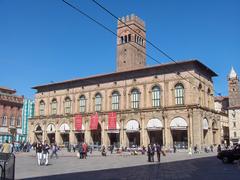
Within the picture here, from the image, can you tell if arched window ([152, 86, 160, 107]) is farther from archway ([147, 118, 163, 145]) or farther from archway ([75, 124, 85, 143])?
archway ([75, 124, 85, 143])

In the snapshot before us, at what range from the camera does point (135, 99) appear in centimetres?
5144

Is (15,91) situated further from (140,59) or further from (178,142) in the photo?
(178,142)

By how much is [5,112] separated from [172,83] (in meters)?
35.5

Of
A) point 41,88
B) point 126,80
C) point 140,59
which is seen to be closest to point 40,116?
point 41,88

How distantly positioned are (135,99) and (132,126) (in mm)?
4367

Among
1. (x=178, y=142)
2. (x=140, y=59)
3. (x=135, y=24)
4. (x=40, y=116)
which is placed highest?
(x=135, y=24)

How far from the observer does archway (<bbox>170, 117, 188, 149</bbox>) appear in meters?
45.9

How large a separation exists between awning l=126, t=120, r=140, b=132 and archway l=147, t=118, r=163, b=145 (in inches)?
81.5

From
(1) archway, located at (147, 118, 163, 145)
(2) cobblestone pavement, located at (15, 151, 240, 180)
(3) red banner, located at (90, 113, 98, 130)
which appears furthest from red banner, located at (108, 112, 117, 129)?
(2) cobblestone pavement, located at (15, 151, 240, 180)

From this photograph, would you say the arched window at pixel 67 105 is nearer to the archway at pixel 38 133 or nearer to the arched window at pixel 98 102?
the arched window at pixel 98 102

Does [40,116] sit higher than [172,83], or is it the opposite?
[172,83]

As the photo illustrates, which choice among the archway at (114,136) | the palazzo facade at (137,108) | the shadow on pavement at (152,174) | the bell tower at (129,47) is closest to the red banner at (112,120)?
the palazzo facade at (137,108)

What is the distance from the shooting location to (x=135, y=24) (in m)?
72.7

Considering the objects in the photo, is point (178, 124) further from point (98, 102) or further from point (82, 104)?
point (82, 104)
